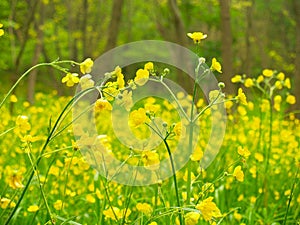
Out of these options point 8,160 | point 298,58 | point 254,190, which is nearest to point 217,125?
point 254,190

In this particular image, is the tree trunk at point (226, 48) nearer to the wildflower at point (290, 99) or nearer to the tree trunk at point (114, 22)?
the tree trunk at point (114, 22)

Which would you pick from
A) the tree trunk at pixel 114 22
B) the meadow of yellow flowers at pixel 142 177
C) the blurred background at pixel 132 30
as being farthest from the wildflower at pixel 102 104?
the tree trunk at pixel 114 22

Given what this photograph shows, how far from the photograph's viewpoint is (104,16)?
1625 cm

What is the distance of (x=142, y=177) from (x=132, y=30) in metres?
14.7

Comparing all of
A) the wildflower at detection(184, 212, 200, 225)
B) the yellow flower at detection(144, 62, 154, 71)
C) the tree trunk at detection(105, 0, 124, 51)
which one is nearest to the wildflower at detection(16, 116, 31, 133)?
the yellow flower at detection(144, 62, 154, 71)

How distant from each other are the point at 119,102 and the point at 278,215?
56.1 inches

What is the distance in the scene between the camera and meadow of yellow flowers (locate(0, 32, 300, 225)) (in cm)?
143

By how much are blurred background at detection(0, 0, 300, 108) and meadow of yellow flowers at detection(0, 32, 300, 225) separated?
2573mm

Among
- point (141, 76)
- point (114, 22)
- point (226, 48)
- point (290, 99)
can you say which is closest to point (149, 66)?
point (141, 76)

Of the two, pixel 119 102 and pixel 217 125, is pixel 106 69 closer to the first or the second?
pixel 217 125

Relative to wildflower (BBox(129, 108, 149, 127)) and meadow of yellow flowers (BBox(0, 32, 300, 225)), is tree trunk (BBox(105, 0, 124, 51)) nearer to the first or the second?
meadow of yellow flowers (BBox(0, 32, 300, 225))

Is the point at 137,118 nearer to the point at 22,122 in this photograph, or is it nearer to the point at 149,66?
the point at 149,66

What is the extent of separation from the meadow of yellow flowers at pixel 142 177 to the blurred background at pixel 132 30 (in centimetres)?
257

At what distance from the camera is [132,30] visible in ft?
53.6
